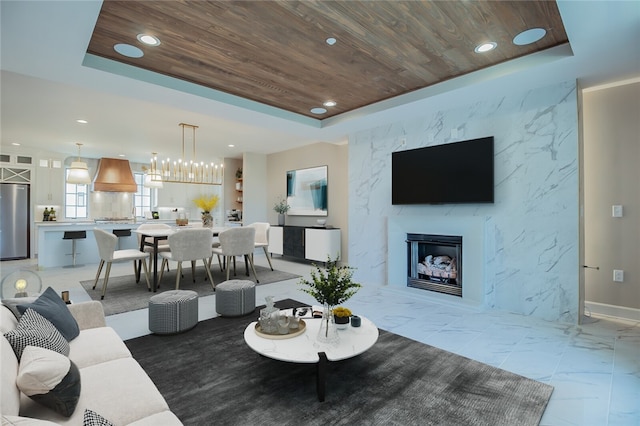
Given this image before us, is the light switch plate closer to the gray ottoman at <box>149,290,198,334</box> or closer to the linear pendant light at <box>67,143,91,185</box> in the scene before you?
the gray ottoman at <box>149,290,198,334</box>

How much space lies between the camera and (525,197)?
3.52 metres

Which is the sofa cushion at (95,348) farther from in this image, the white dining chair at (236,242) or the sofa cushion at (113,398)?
the white dining chair at (236,242)

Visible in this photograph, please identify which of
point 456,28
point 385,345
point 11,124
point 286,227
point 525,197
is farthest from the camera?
point 286,227

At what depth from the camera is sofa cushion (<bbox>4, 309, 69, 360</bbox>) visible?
1.31 metres

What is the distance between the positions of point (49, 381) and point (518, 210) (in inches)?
164

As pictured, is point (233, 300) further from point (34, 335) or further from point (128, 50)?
point (128, 50)

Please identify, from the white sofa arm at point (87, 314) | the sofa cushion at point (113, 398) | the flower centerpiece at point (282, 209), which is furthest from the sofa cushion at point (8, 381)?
the flower centerpiece at point (282, 209)

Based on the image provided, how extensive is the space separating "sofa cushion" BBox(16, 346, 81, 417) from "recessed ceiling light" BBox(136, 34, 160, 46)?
97.2 inches

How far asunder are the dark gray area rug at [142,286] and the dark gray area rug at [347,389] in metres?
1.55

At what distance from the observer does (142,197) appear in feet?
32.1

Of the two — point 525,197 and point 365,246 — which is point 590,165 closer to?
point 525,197

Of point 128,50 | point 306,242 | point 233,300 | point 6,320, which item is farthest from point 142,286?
point 6,320

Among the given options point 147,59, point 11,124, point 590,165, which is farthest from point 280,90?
point 11,124

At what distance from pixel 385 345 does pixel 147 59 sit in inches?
140
